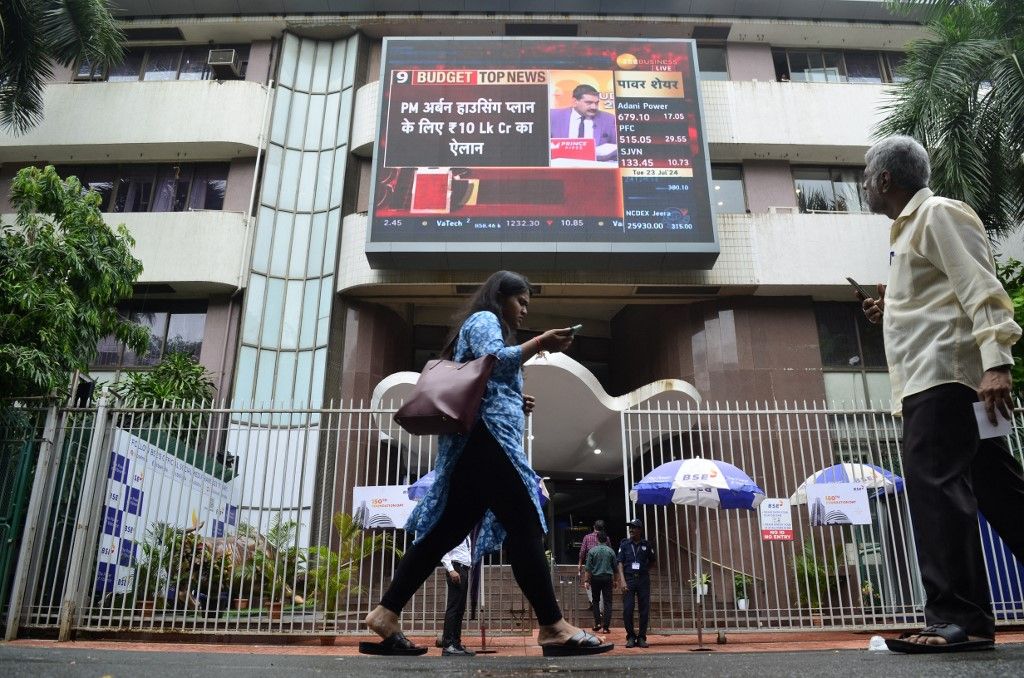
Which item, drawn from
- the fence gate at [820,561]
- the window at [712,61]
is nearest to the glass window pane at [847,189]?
the window at [712,61]

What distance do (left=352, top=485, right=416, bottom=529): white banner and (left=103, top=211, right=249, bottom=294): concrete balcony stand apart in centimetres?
866

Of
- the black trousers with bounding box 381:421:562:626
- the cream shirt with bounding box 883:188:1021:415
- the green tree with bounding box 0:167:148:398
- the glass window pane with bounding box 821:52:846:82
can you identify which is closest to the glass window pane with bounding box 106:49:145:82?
the green tree with bounding box 0:167:148:398

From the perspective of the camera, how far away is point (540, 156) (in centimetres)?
1452

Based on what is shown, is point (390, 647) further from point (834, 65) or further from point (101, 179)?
point (834, 65)

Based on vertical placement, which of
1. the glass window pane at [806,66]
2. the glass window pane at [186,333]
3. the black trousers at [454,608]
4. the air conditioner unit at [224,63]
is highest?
the glass window pane at [806,66]

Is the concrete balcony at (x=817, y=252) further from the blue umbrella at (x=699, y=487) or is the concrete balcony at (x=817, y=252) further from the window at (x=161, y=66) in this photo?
the window at (x=161, y=66)

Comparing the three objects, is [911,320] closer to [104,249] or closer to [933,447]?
[933,447]

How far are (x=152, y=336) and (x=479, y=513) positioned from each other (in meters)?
14.8

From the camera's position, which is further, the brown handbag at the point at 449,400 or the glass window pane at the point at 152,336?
the glass window pane at the point at 152,336

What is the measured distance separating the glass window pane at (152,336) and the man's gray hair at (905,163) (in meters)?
15.3

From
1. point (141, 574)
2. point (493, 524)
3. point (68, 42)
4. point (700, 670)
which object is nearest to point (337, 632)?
point (141, 574)

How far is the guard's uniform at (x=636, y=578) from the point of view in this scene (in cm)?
850

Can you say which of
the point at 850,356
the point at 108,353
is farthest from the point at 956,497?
the point at 108,353

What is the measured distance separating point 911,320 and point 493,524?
1.84 m
